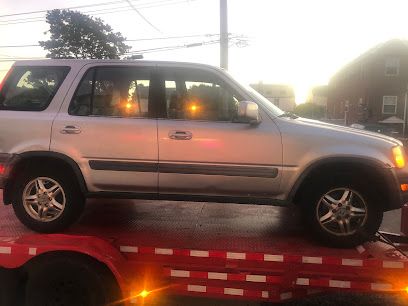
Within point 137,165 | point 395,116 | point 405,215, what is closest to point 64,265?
point 137,165

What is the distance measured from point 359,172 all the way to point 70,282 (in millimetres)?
2568

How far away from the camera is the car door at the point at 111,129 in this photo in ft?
14.3

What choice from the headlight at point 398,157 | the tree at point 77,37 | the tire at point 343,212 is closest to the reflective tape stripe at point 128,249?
the tire at point 343,212

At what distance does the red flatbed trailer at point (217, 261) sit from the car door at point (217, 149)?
0.45 m

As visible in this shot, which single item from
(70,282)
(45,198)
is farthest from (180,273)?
(45,198)

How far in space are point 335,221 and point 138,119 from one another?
1.92m

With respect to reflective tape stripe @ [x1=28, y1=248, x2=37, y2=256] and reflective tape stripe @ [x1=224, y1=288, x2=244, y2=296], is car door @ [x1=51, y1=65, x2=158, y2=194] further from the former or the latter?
reflective tape stripe @ [x1=224, y1=288, x2=244, y2=296]

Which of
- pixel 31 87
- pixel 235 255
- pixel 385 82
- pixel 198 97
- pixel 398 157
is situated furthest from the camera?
pixel 385 82

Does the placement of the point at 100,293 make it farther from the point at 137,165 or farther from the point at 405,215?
the point at 405,215

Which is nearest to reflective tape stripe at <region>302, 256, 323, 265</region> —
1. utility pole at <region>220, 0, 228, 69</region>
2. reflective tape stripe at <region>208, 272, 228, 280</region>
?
reflective tape stripe at <region>208, 272, 228, 280</region>

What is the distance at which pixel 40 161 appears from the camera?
14.8 feet

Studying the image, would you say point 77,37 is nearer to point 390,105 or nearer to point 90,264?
point 390,105

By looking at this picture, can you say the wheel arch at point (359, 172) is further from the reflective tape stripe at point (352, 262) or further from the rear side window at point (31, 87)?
the rear side window at point (31, 87)

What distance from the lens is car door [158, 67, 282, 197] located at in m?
4.25
